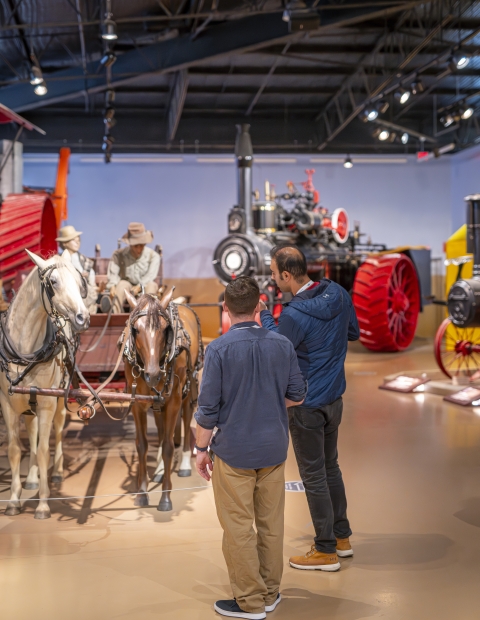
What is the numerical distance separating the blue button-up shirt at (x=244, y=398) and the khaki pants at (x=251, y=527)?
79 millimetres

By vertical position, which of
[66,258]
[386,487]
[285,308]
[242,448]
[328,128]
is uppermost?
[328,128]

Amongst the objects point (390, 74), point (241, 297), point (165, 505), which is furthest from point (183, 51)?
point (241, 297)

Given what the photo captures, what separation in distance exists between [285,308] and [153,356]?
49.4 inches

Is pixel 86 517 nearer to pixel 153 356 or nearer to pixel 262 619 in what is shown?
pixel 153 356

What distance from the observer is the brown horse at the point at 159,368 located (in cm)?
442

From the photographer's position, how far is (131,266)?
648 centimetres

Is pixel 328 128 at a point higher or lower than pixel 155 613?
higher

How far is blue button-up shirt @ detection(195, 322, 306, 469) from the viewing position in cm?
286

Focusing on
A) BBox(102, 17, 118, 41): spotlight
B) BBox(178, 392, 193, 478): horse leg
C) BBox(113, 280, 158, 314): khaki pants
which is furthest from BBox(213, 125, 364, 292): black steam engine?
BBox(178, 392, 193, 478): horse leg

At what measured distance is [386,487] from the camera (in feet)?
16.2

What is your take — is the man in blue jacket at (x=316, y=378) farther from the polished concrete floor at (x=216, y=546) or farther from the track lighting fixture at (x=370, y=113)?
the track lighting fixture at (x=370, y=113)

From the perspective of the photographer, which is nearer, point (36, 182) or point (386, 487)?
point (386, 487)

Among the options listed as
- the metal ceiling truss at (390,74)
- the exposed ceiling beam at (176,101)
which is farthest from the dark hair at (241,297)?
the exposed ceiling beam at (176,101)

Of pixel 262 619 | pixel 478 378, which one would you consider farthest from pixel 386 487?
pixel 478 378
